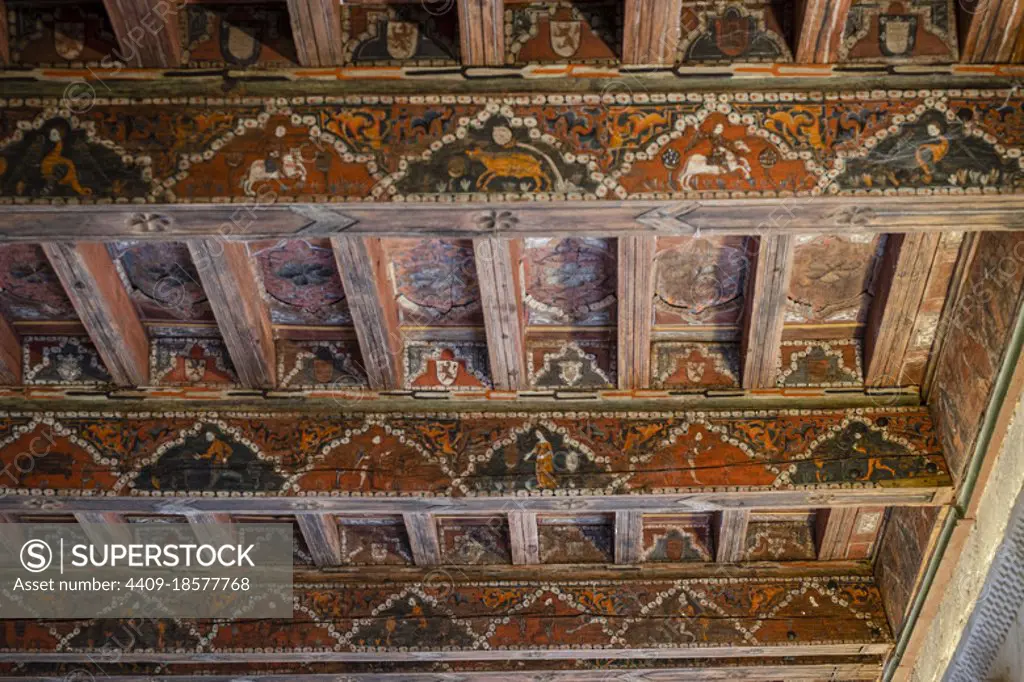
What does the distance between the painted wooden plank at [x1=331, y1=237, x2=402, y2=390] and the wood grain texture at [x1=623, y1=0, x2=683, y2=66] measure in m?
1.64

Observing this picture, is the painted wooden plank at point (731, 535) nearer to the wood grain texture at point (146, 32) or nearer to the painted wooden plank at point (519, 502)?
the painted wooden plank at point (519, 502)

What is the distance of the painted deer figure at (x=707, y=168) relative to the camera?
17.9ft

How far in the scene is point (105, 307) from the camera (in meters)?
6.78

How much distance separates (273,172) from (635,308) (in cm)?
224

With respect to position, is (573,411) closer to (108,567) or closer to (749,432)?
(749,432)

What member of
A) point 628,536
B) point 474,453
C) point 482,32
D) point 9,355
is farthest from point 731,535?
point 9,355

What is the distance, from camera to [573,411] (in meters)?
7.51

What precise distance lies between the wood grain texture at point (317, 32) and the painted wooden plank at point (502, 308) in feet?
3.67

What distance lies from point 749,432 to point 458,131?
9.50 ft

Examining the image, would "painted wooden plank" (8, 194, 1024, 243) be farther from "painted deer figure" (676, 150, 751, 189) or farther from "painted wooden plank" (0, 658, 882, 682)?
"painted wooden plank" (0, 658, 882, 682)

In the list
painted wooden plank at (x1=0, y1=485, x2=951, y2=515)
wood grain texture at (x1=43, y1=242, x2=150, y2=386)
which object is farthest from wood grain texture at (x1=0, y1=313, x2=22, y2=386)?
painted wooden plank at (x1=0, y1=485, x2=951, y2=515)

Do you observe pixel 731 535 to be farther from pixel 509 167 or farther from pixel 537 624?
pixel 509 167

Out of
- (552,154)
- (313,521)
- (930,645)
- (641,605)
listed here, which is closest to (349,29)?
(552,154)

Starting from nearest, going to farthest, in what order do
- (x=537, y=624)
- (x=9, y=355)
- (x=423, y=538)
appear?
(x=9, y=355), (x=423, y=538), (x=537, y=624)
